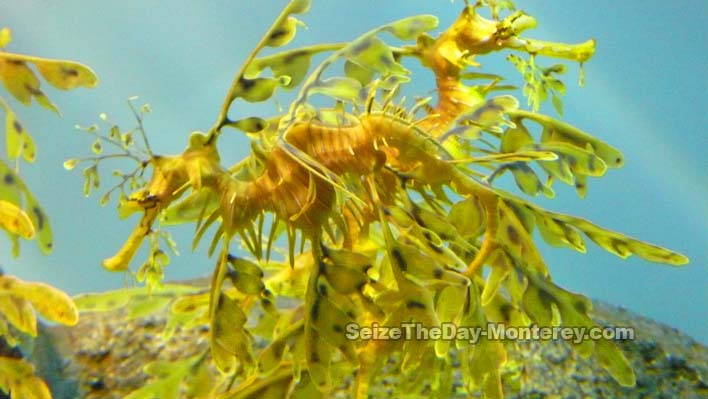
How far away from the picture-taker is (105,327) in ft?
4.47

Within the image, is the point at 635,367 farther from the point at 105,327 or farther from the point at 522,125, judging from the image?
the point at 105,327

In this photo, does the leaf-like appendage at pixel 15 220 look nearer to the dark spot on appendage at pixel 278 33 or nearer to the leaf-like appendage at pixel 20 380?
the leaf-like appendage at pixel 20 380

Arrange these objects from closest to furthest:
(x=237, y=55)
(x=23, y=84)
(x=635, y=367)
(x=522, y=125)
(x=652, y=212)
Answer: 1. (x=23, y=84)
2. (x=522, y=125)
3. (x=635, y=367)
4. (x=237, y=55)
5. (x=652, y=212)

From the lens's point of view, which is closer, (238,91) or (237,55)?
(238,91)

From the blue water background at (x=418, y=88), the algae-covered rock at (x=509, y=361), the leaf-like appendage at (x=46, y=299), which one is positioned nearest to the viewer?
the leaf-like appendage at (x=46, y=299)

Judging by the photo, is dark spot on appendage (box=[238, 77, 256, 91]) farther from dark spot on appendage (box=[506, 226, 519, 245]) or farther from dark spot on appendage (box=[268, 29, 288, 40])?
dark spot on appendage (box=[506, 226, 519, 245])

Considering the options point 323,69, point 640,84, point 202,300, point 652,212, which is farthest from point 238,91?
point 652,212

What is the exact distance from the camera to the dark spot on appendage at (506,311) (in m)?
0.69

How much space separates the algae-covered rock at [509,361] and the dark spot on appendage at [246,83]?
638 mm

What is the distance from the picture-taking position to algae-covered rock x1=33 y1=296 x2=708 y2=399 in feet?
3.73

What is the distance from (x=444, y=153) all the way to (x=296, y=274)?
0.30m

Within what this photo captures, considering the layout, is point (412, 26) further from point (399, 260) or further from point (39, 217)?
point (39, 217)

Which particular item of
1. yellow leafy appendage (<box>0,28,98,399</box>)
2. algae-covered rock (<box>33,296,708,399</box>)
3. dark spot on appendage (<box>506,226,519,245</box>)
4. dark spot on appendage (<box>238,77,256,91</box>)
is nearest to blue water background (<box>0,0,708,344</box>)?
algae-covered rock (<box>33,296,708,399</box>)

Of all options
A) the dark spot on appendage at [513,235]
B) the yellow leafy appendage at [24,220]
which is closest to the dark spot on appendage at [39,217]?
the yellow leafy appendage at [24,220]
